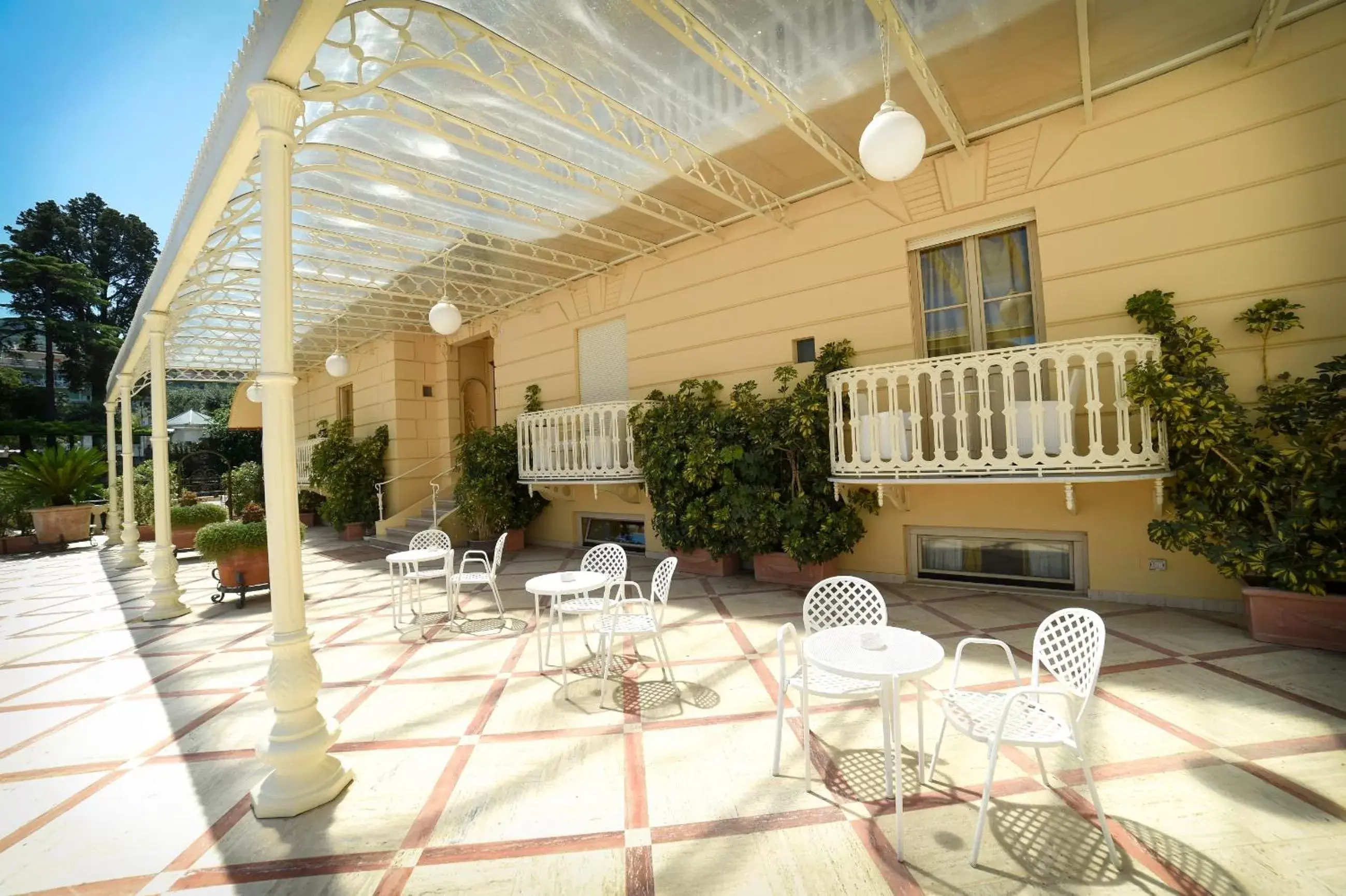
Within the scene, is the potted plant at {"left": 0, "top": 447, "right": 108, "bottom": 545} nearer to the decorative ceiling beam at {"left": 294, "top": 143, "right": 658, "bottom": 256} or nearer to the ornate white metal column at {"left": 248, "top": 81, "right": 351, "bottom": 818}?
the decorative ceiling beam at {"left": 294, "top": 143, "right": 658, "bottom": 256}

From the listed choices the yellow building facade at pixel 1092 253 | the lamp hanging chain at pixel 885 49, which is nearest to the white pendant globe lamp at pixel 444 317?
the yellow building facade at pixel 1092 253

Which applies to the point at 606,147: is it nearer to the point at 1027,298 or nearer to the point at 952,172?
the point at 952,172

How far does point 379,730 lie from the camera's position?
328cm

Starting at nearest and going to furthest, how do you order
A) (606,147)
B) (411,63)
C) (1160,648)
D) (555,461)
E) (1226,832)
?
1. (1226,832)
2. (411,63)
3. (1160,648)
4. (606,147)
5. (555,461)

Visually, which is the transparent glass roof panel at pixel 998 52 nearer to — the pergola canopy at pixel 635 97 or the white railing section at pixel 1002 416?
the pergola canopy at pixel 635 97

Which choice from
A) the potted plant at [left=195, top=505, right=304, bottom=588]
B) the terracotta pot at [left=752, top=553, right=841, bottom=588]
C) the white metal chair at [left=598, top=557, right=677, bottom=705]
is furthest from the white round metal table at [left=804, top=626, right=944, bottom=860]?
the potted plant at [left=195, top=505, right=304, bottom=588]

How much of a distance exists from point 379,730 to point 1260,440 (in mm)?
6113

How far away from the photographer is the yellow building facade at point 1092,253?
14.0 feet

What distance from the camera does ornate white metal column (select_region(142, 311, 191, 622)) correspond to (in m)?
6.09

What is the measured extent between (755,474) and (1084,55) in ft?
14.2

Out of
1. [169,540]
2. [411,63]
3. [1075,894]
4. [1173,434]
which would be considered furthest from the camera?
[169,540]

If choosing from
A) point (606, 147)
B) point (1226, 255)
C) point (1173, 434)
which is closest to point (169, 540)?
point (606, 147)

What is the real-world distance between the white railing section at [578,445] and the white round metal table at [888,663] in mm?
4932

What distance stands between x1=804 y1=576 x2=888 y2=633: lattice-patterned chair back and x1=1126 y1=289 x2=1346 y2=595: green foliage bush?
2.61 metres
